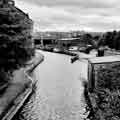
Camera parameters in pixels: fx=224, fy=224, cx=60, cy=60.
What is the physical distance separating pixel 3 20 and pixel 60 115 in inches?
378

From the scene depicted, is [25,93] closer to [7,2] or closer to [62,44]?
[7,2]

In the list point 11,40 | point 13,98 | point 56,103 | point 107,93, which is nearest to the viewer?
point 107,93

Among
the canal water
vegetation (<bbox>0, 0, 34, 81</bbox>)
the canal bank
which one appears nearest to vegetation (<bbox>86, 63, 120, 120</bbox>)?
the canal water

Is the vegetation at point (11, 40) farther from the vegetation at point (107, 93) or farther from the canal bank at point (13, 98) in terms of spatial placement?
the vegetation at point (107, 93)

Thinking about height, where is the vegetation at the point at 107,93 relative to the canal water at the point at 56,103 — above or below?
above

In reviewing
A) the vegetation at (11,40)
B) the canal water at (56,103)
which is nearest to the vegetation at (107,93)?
the canal water at (56,103)

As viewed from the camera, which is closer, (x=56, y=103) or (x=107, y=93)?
(x=107, y=93)

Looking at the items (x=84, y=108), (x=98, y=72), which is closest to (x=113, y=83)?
(x=98, y=72)

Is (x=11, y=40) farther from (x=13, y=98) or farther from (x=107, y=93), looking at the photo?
(x=107, y=93)

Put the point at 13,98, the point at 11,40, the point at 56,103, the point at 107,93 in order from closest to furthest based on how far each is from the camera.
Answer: the point at 107,93, the point at 13,98, the point at 11,40, the point at 56,103

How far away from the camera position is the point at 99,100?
1759 cm

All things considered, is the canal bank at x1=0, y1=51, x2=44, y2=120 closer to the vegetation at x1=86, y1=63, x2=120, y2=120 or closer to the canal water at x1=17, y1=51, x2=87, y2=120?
the canal water at x1=17, y1=51, x2=87, y2=120

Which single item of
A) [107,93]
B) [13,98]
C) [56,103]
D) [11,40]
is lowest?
[56,103]

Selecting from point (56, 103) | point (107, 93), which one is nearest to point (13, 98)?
point (56, 103)
